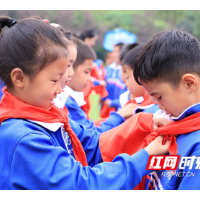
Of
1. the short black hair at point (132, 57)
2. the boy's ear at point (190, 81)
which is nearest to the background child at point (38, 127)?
the boy's ear at point (190, 81)

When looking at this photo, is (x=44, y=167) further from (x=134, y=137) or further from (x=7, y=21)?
(x=7, y=21)

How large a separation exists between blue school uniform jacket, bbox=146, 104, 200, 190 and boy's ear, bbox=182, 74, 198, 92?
87 millimetres

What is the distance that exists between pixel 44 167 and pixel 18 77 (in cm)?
42

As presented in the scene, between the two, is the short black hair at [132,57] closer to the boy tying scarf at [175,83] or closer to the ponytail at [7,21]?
the boy tying scarf at [175,83]

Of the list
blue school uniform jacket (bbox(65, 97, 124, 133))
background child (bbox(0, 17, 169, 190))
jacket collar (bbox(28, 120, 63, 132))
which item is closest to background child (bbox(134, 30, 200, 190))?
background child (bbox(0, 17, 169, 190))

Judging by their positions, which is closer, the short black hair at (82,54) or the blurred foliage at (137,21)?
the short black hair at (82,54)

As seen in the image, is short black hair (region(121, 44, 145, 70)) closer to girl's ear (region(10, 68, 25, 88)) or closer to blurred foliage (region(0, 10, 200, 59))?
girl's ear (region(10, 68, 25, 88))

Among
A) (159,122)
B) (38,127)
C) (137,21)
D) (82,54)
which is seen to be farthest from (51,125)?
(137,21)

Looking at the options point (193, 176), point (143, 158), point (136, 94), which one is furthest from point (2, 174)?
point (136, 94)

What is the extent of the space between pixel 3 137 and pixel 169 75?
2.58ft

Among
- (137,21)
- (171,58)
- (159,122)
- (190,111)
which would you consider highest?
(137,21)

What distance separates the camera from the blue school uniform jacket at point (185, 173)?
3.33 feet

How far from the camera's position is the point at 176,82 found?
1171mm

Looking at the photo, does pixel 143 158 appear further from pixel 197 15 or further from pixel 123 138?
pixel 197 15
